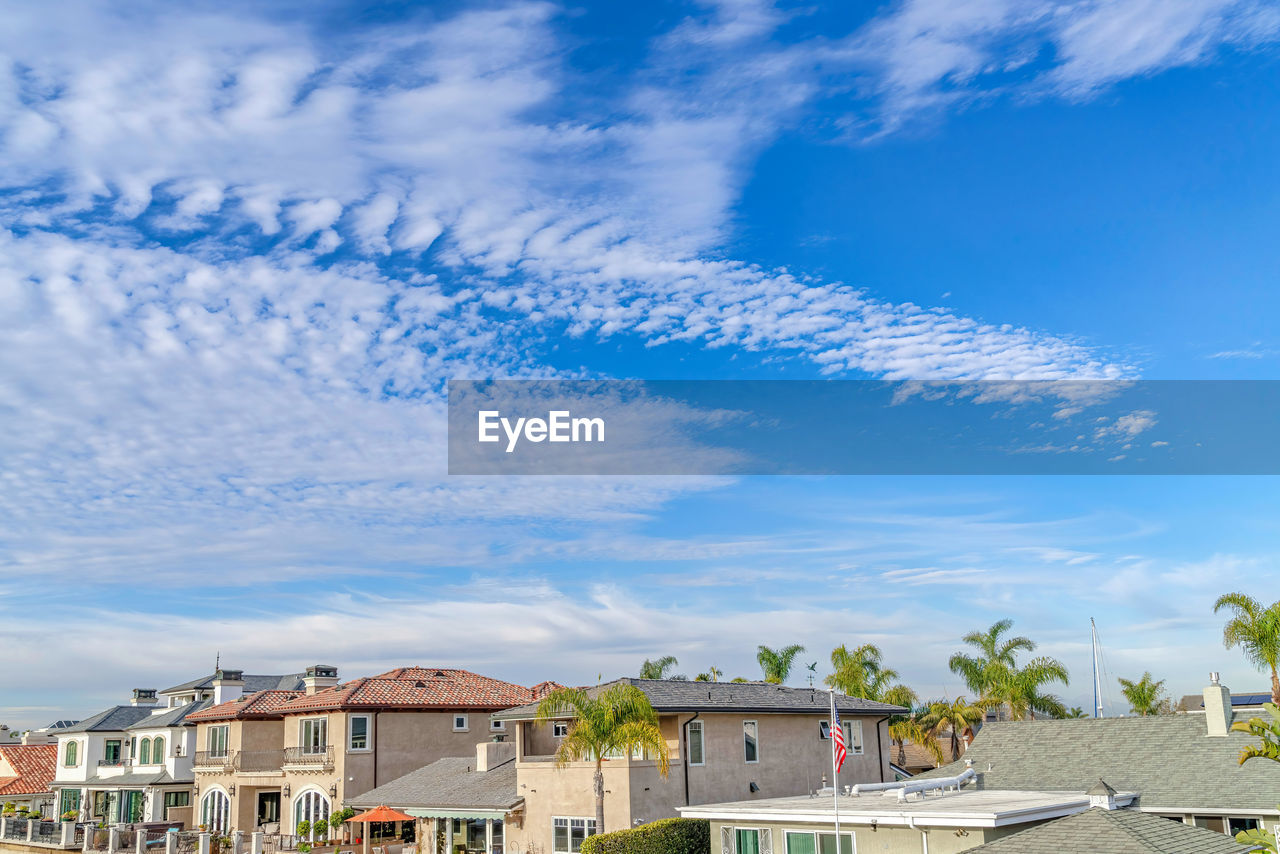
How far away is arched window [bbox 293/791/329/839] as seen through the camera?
167 feet

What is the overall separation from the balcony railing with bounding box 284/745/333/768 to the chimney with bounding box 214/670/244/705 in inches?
585

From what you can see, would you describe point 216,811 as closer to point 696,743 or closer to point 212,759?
point 212,759

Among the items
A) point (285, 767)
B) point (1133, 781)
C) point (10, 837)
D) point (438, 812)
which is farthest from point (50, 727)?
point (1133, 781)

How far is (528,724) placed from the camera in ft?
134

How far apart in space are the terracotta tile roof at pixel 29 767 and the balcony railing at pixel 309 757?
36777 millimetres

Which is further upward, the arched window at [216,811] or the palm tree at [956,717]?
the palm tree at [956,717]

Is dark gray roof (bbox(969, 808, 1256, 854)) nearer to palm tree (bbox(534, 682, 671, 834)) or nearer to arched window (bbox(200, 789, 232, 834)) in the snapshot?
palm tree (bbox(534, 682, 671, 834))

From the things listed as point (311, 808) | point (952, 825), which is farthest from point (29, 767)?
point (952, 825)

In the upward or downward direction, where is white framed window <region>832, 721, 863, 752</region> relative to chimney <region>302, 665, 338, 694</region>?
downward

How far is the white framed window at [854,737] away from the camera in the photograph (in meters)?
43.9

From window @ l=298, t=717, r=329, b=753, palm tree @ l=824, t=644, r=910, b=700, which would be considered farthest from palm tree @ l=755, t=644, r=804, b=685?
window @ l=298, t=717, r=329, b=753

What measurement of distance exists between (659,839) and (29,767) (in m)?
66.6

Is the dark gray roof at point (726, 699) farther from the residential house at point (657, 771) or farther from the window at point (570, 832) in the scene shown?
the window at point (570, 832)

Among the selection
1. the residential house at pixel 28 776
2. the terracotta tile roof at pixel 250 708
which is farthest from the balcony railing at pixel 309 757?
the residential house at pixel 28 776
